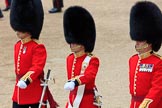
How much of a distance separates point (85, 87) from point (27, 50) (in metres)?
0.63

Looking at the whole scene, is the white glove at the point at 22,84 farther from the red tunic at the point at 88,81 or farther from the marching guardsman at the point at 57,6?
the marching guardsman at the point at 57,6

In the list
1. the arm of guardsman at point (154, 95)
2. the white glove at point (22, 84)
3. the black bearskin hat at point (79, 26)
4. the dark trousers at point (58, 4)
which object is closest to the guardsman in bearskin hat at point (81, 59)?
the black bearskin hat at point (79, 26)

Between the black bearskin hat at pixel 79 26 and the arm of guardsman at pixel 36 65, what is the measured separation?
0.26 m

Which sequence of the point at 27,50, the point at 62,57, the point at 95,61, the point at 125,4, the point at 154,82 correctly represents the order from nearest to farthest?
the point at 154,82 < the point at 95,61 < the point at 27,50 < the point at 62,57 < the point at 125,4

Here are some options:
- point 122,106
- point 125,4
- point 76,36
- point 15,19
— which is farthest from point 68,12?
point 125,4

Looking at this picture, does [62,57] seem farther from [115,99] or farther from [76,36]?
[76,36]

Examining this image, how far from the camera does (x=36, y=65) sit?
4883mm

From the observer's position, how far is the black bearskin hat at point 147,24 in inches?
171

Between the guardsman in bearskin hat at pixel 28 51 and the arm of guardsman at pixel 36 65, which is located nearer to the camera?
the arm of guardsman at pixel 36 65

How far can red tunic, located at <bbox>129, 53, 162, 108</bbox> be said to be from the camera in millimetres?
4141

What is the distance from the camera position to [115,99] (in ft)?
22.0

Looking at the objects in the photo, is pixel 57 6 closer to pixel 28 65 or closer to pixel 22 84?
pixel 28 65

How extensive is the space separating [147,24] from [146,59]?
26 centimetres

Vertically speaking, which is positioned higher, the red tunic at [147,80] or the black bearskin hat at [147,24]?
the black bearskin hat at [147,24]
